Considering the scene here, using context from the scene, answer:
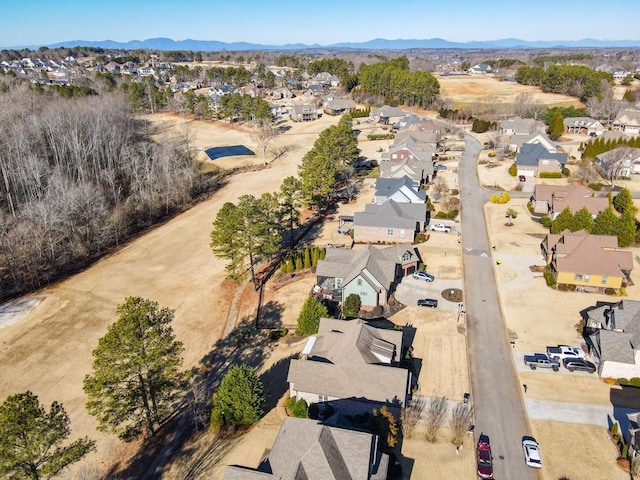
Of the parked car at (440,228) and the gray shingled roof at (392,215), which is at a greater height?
the gray shingled roof at (392,215)

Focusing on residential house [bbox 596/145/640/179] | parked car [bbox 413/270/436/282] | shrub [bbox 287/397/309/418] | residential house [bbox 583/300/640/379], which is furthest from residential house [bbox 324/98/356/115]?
shrub [bbox 287/397/309/418]

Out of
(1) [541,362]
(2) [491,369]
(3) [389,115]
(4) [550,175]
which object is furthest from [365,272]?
(3) [389,115]

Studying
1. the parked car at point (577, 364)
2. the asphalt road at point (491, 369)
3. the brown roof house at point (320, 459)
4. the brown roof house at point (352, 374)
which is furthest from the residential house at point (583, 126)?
the brown roof house at point (320, 459)

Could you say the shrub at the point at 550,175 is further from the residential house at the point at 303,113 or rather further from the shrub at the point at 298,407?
the residential house at the point at 303,113

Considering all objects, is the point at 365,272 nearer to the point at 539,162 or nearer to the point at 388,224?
the point at 388,224

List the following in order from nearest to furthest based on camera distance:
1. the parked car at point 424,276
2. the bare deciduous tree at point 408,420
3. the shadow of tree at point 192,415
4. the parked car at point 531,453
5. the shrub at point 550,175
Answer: the parked car at point 531,453 → the shadow of tree at point 192,415 → the bare deciduous tree at point 408,420 → the parked car at point 424,276 → the shrub at point 550,175

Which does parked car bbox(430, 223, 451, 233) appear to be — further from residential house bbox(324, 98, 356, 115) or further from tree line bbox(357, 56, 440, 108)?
tree line bbox(357, 56, 440, 108)

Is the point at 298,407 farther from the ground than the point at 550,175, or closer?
closer
